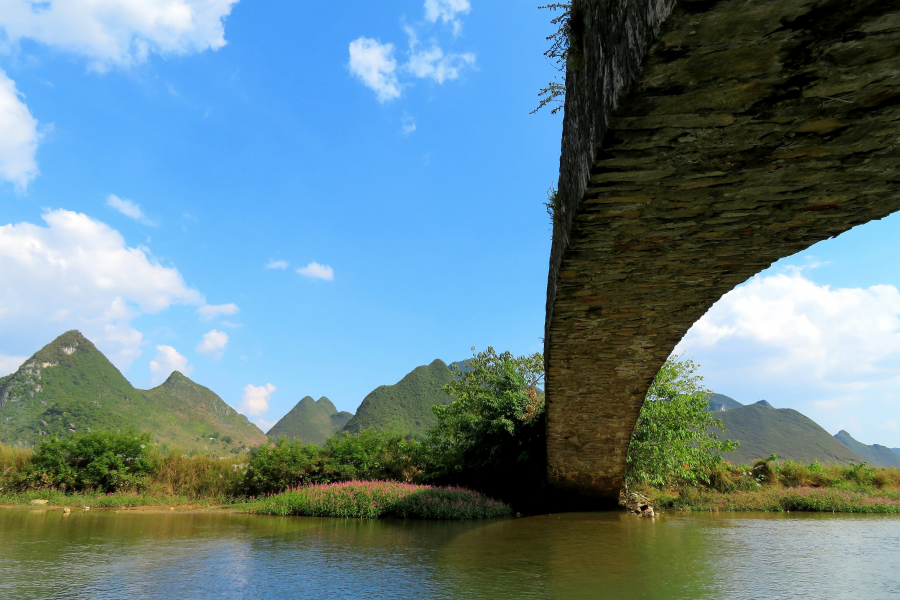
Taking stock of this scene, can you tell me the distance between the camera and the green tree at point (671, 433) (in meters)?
11.0

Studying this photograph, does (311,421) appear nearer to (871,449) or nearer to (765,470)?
(765,470)

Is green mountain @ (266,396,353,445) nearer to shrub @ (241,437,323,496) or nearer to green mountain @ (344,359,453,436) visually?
→ green mountain @ (344,359,453,436)

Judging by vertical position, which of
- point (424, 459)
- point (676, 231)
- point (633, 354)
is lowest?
point (424, 459)

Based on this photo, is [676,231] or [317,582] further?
[317,582]

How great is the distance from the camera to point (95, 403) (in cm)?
4684

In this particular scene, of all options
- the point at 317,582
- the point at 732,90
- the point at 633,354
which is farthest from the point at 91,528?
the point at 732,90

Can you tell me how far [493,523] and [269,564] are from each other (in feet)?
16.8

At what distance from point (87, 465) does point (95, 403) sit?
43037 millimetres

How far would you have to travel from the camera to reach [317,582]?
432cm

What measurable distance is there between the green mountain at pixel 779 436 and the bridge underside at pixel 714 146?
53848 millimetres

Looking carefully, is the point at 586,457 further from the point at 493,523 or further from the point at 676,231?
the point at 676,231

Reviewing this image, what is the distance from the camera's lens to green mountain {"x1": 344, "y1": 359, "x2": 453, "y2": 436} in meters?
55.3

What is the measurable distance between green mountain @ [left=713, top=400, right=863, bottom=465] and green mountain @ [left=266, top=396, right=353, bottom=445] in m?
52.9

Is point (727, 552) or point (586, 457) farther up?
point (586, 457)
